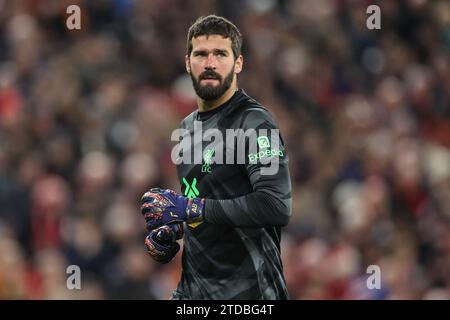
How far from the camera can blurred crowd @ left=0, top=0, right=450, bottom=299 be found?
318 inches

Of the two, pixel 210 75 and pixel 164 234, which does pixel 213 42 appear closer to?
pixel 210 75

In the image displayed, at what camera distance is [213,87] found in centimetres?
468

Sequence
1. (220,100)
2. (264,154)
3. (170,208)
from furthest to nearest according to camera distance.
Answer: (220,100) → (170,208) → (264,154)

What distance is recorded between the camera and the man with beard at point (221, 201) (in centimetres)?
452

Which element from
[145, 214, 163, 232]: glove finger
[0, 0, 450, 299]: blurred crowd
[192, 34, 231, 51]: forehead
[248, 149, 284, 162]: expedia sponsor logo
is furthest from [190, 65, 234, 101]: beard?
[0, 0, 450, 299]: blurred crowd

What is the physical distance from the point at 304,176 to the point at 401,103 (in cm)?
160

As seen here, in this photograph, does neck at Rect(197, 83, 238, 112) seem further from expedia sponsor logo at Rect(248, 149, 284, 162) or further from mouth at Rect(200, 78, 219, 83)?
expedia sponsor logo at Rect(248, 149, 284, 162)

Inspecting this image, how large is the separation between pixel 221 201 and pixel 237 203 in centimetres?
9

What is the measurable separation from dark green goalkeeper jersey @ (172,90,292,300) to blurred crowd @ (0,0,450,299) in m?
3.08

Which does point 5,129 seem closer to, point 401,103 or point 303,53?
point 303,53

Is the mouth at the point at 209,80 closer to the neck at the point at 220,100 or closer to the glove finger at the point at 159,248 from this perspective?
the neck at the point at 220,100

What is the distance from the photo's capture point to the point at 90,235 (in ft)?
26.7

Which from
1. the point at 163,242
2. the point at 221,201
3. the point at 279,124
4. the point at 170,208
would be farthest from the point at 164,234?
the point at 279,124
